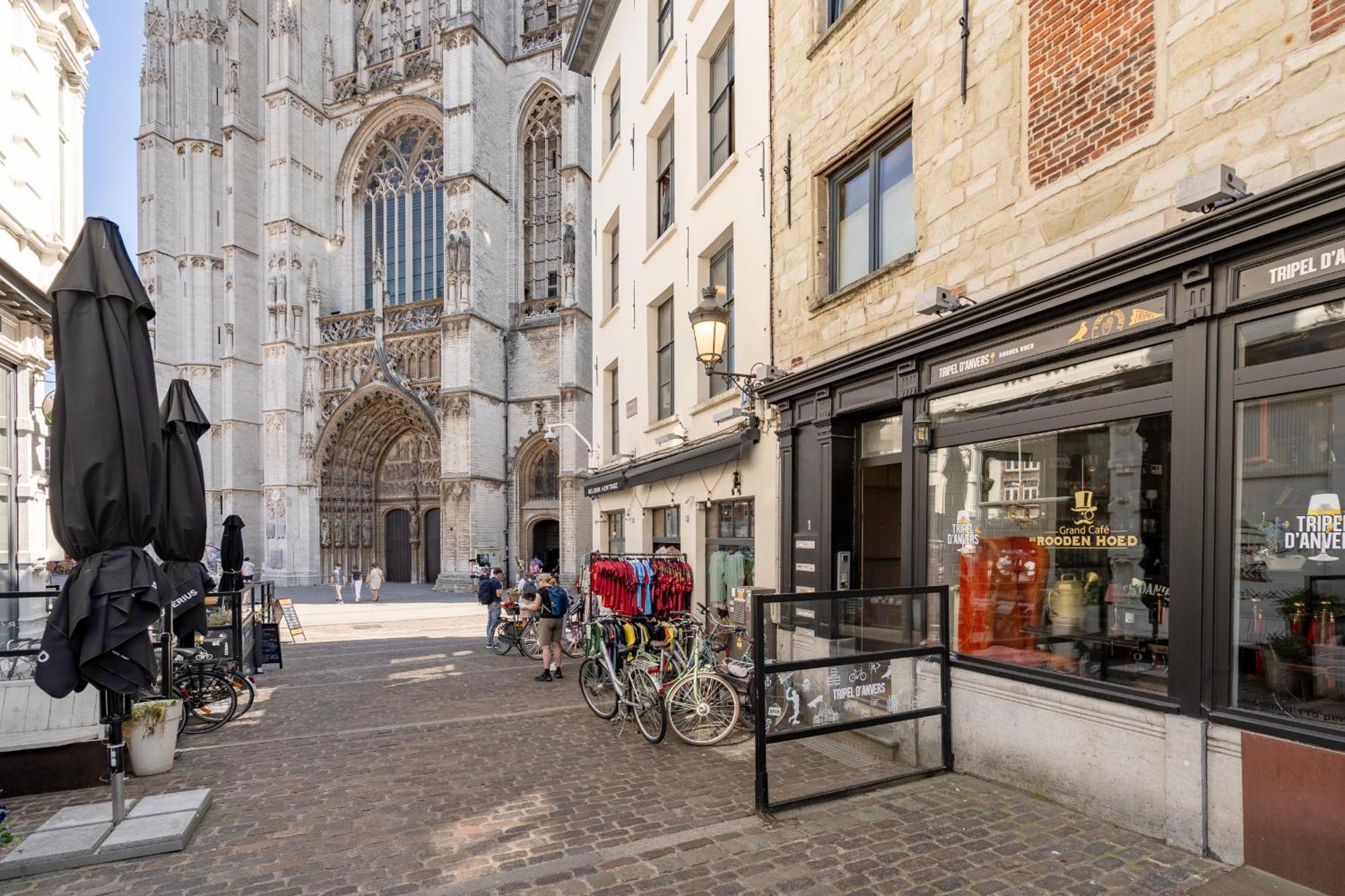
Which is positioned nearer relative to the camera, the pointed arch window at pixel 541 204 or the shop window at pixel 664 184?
the shop window at pixel 664 184

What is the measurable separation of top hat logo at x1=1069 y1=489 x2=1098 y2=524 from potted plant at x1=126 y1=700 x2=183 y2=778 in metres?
7.61

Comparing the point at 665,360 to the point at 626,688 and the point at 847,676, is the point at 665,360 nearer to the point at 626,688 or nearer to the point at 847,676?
the point at 626,688

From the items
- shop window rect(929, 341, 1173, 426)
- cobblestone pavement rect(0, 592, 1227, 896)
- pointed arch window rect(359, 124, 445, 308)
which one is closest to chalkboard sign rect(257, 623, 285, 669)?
cobblestone pavement rect(0, 592, 1227, 896)

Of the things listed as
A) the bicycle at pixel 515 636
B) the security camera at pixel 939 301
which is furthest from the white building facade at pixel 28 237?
the security camera at pixel 939 301

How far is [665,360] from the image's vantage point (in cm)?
1295

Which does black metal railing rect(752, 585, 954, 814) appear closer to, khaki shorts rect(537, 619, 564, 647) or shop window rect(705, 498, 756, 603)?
shop window rect(705, 498, 756, 603)

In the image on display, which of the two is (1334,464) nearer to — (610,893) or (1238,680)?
(1238,680)

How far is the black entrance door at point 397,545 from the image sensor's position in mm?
34438

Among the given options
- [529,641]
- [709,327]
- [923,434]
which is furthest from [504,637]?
[923,434]

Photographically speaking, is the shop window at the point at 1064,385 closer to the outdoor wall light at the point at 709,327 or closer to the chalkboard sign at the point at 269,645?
the outdoor wall light at the point at 709,327

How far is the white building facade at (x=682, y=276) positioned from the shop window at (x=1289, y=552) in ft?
16.6

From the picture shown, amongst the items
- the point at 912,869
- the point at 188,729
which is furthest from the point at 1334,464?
the point at 188,729

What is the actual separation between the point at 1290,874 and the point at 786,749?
10.9 ft

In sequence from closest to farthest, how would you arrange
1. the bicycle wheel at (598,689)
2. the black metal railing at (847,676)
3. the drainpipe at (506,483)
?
the black metal railing at (847,676) < the bicycle wheel at (598,689) < the drainpipe at (506,483)
